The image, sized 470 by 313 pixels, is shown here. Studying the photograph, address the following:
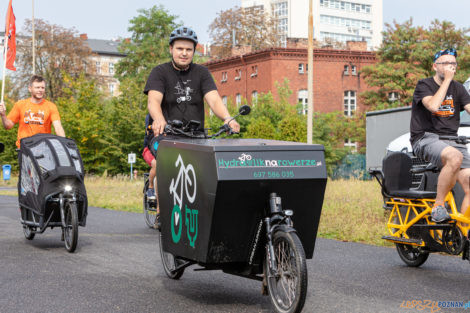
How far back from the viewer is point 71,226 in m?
8.37

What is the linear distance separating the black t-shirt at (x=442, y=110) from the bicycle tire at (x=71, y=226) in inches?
153

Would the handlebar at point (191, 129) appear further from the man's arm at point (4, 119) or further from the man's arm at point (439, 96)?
the man's arm at point (4, 119)

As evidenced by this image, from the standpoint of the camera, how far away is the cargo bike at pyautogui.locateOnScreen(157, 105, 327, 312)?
16.1 ft

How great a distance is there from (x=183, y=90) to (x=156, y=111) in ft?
1.50

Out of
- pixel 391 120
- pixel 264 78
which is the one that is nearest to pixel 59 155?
pixel 391 120

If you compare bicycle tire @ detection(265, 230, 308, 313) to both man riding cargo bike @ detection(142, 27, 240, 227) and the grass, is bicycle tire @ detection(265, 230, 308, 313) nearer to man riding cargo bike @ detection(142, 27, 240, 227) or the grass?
man riding cargo bike @ detection(142, 27, 240, 227)

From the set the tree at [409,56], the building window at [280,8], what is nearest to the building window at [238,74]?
the tree at [409,56]

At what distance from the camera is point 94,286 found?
6215 millimetres

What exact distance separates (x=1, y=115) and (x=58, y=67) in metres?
51.8

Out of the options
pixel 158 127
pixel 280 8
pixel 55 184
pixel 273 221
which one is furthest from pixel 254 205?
pixel 280 8

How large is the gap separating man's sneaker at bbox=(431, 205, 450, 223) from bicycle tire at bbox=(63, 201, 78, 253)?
393 cm

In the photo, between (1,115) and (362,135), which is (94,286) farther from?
(362,135)

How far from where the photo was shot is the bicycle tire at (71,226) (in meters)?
8.27

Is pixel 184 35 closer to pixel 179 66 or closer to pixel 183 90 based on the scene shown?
pixel 179 66
